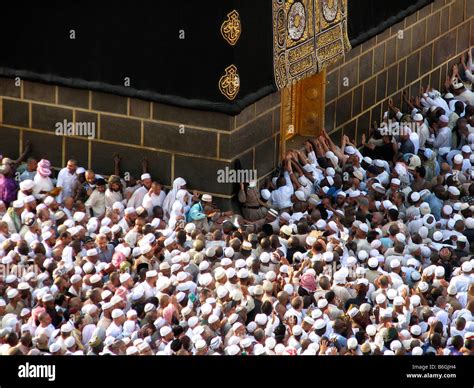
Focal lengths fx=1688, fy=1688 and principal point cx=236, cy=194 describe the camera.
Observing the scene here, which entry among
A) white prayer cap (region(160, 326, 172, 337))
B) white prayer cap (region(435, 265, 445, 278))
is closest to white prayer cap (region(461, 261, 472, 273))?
white prayer cap (region(435, 265, 445, 278))

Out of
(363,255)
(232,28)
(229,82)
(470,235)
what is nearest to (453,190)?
(470,235)

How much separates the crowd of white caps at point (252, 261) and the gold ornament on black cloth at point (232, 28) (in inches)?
86.7

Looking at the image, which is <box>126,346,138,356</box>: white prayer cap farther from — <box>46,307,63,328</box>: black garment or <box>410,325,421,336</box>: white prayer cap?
<box>410,325,421,336</box>: white prayer cap

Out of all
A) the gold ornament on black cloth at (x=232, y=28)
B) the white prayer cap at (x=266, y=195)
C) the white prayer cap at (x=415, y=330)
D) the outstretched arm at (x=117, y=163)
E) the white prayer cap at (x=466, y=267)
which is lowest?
the white prayer cap at (x=415, y=330)

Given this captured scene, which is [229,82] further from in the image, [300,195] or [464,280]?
[464,280]

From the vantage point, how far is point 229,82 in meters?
24.4

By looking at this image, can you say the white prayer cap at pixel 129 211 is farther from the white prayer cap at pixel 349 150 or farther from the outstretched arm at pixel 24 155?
the white prayer cap at pixel 349 150

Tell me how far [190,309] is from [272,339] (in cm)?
124

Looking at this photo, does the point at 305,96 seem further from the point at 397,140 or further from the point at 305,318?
the point at 305,318

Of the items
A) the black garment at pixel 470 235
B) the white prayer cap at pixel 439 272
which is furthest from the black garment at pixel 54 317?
the black garment at pixel 470 235

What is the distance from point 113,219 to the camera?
2372 centimetres

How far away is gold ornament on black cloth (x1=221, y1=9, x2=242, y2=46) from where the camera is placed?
24.2m

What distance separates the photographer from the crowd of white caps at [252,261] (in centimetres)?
2075

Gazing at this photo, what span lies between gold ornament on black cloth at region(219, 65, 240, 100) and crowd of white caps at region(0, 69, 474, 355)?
1.45 meters
